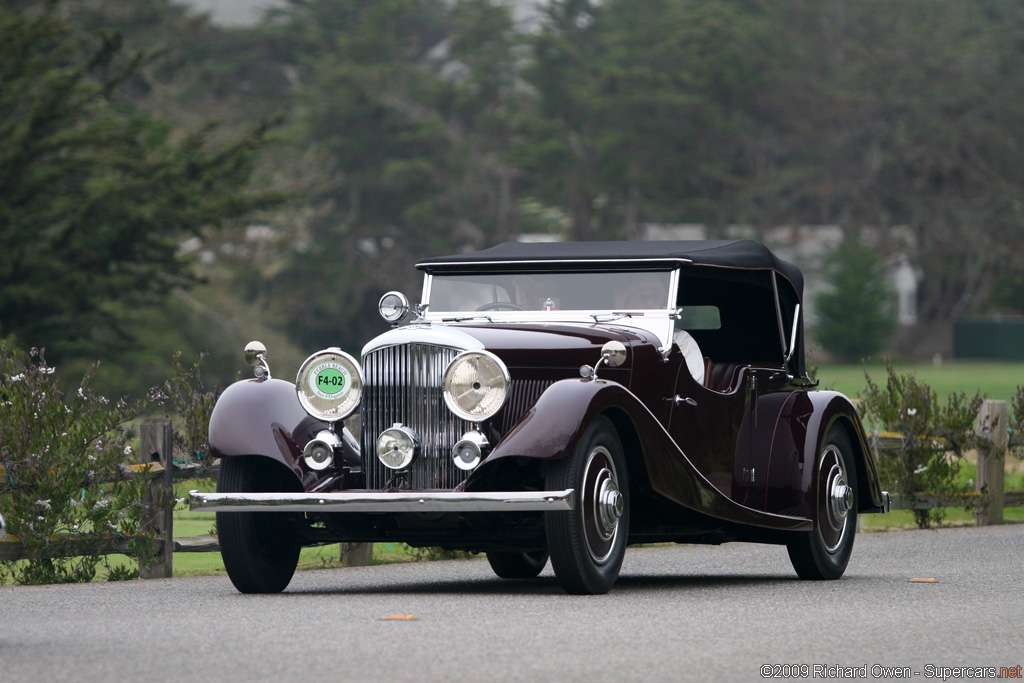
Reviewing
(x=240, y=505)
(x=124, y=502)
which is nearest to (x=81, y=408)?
(x=124, y=502)

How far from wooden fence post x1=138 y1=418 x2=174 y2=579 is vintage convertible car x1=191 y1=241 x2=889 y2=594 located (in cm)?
154

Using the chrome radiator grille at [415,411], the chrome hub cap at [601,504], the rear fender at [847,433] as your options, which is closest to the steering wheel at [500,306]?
the chrome radiator grille at [415,411]

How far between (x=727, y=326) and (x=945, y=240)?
5577 centimetres

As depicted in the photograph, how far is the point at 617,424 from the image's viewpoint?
28.0ft

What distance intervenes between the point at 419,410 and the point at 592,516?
1.06m

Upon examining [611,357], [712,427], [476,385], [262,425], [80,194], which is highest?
[80,194]

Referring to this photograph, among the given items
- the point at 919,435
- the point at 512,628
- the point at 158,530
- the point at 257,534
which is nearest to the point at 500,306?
the point at 257,534

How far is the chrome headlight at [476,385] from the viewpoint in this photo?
816 cm

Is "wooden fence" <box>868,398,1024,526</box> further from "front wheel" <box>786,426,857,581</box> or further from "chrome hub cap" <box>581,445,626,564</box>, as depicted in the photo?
"chrome hub cap" <box>581,445,626,564</box>

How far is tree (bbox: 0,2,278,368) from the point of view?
2544cm

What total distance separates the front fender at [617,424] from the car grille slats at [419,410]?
311 mm

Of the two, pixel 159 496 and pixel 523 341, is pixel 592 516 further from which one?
pixel 159 496

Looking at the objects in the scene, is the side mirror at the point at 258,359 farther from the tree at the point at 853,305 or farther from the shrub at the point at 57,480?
the tree at the point at 853,305

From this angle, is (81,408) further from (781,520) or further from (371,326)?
(371,326)
